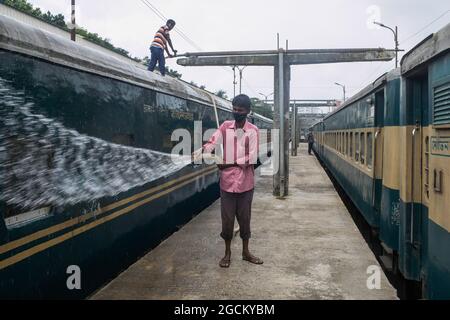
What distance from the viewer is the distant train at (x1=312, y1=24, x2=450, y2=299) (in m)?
3.01

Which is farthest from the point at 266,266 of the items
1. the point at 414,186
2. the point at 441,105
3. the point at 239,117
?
the point at 441,105

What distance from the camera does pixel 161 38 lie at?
818 centimetres

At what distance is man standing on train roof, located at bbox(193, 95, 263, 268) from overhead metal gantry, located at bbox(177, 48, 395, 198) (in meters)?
6.01

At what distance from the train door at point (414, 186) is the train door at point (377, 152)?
1.77m

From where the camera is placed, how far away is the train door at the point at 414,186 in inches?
157

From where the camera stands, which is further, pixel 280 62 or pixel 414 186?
pixel 280 62

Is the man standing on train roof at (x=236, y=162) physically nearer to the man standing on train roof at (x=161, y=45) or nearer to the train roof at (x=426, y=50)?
the train roof at (x=426, y=50)

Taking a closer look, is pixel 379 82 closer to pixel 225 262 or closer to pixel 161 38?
pixel 225 262

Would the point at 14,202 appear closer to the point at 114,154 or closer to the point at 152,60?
the point at 114,154

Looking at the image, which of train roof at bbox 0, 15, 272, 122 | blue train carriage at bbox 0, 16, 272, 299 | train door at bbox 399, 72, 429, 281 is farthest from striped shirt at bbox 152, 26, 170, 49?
train door at bbox 399, 72, 429, 281

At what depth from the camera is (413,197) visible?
4.04 metres

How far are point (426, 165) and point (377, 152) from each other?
7.88ft

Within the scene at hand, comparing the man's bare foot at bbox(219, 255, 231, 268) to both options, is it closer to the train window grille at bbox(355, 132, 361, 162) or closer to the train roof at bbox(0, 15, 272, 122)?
the train roof at bbox(0, 15, 272, 122)

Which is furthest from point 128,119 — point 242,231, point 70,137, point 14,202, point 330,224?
point 330,224
